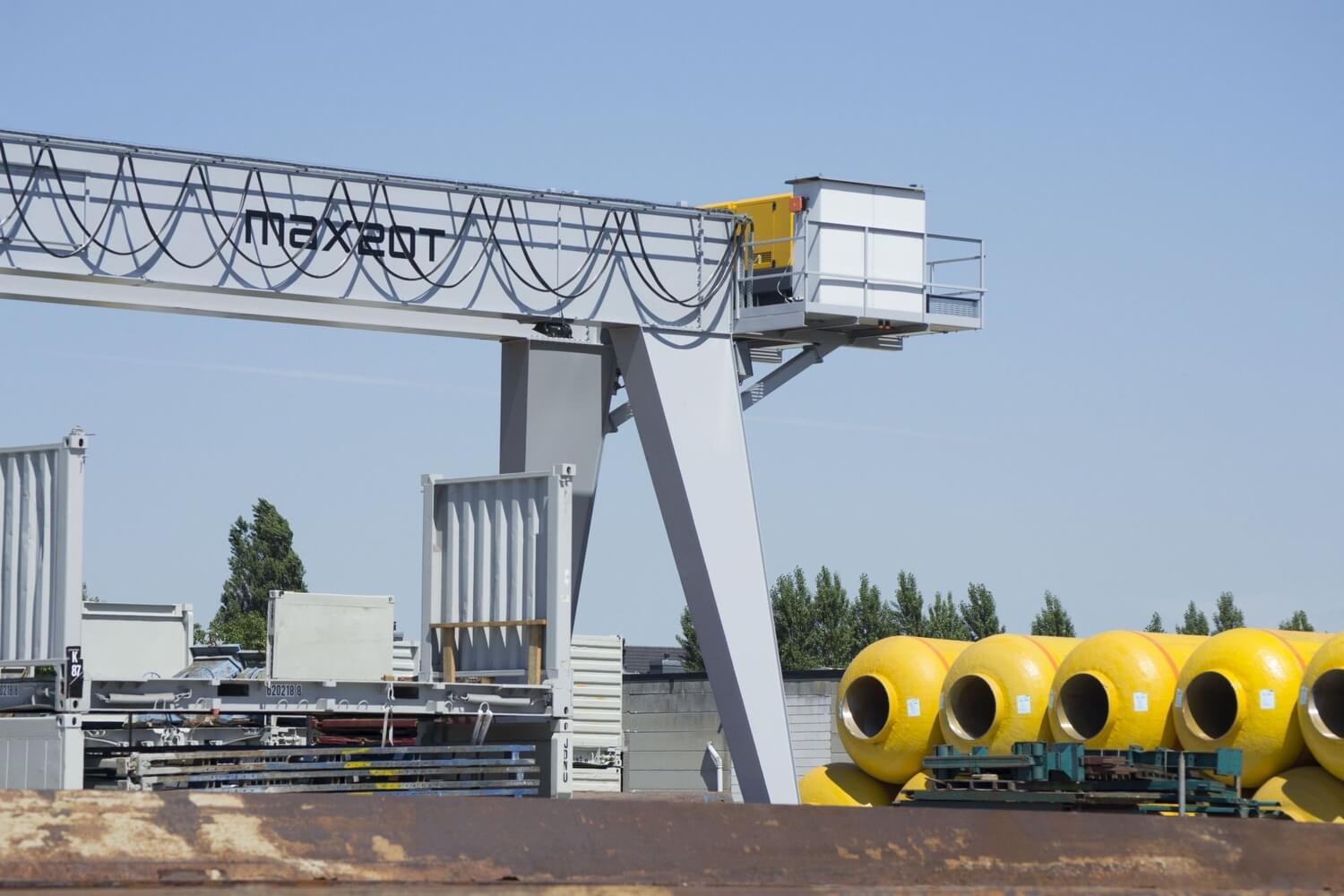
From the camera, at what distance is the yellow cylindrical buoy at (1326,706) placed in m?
16.0

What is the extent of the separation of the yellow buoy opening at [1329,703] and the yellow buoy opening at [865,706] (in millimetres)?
5546

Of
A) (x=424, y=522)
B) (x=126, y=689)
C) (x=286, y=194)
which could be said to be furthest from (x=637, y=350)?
(x=126, y=689)

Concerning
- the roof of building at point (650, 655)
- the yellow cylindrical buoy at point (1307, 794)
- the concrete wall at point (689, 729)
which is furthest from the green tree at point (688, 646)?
Answer: the yellow cylindrical buoy at point (1307, 794)

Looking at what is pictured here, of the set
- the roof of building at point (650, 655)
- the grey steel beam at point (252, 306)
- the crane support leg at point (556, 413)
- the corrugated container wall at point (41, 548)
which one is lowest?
the roof of building at point (650, 655)

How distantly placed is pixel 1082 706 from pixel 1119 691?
1.91ft

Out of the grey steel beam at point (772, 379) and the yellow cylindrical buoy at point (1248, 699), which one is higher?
the grey steel beam at point (772, 379)

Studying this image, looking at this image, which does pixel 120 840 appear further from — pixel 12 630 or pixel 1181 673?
pixel 1181 673

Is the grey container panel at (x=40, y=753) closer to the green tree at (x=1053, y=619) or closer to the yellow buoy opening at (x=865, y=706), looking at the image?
the yellow buoy opening at (x=865, y=706)

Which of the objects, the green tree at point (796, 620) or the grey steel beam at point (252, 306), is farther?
the green tree at point (796, 620)

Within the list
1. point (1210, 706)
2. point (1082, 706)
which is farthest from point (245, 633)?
point (1210, 706)

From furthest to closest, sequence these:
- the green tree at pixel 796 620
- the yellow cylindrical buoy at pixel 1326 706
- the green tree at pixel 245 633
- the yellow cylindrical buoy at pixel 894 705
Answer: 1. the green tree at pixel 796 620
2. the green tree at pixel 245 633
3. the yellow cylindrical buoy at pixel 894 705
4. the yellow cylindrical buoy at pixel 1326 706

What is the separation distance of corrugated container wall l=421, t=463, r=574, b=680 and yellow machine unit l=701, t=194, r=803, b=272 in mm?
8023

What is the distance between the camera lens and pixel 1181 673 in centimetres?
1755

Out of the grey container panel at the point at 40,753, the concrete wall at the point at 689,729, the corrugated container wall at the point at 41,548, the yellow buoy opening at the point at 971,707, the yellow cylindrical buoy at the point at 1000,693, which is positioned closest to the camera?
the grey container panel at the point at 40,753
